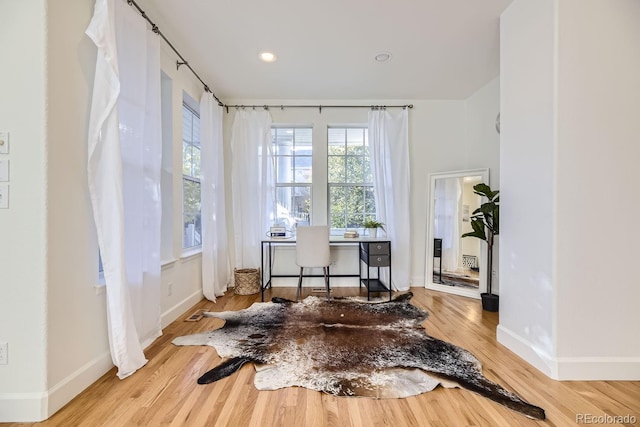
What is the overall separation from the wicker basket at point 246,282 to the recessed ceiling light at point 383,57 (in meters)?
2.85

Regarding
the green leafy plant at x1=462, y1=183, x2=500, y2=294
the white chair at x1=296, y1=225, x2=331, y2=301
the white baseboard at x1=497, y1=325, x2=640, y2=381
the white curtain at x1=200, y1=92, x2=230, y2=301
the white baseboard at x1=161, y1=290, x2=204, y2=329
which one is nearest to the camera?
the white baseboard at x1=497, y1=325, x2=640, y2=381

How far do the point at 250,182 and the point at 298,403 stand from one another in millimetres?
2769

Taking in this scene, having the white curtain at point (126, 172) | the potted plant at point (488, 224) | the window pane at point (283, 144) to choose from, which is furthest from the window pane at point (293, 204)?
the potted plant at point (488, 224)

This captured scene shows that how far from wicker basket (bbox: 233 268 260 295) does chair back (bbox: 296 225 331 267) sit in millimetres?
697

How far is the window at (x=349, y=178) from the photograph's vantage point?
396 centimetres

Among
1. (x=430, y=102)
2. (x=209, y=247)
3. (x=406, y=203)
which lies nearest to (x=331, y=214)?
(x=406, y=203)

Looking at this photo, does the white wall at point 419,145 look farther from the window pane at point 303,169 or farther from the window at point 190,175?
the window at point 190,175

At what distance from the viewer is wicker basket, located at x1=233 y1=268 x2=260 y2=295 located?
344 centimetres

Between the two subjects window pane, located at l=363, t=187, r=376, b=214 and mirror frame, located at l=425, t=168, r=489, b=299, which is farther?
window pane, located at l=363, t=187, r=376, b=214

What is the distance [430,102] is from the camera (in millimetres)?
3826
